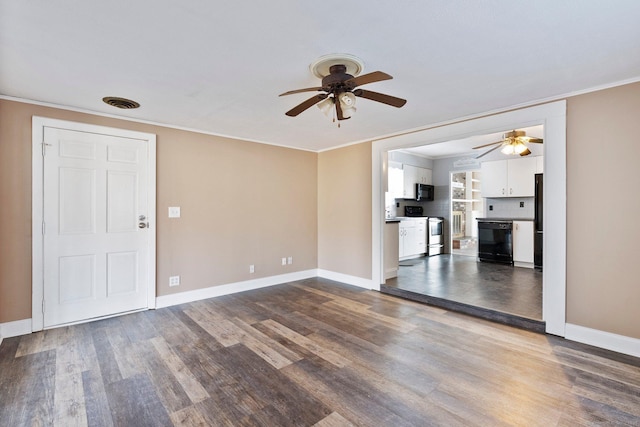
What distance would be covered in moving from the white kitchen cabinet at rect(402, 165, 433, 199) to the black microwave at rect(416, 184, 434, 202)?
104 mm

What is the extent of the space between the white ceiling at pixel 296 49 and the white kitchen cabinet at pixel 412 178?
3833 mm

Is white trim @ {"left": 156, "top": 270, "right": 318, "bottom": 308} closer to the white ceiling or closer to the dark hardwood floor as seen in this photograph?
the dark hardwood floor

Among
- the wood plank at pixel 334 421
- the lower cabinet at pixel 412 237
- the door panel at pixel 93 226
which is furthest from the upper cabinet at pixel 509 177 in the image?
the door panel at pixel 93 226

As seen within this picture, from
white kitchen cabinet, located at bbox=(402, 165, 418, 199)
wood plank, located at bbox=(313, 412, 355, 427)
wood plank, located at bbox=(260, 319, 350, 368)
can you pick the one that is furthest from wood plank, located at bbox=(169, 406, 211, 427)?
white kitchen cabinet, located at bbox=(402, 165, 418, 199)

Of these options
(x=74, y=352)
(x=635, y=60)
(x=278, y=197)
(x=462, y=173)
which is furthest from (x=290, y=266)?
(x=462, y=173)

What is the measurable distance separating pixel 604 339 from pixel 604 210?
1157 mm

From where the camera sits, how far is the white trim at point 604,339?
256 centimetres

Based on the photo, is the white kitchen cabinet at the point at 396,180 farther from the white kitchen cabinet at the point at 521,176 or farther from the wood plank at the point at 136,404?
the wood plank at the point at 136,404

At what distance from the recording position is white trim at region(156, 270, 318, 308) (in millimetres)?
3926

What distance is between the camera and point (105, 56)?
85.4 inches

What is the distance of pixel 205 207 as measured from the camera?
13.9 feet

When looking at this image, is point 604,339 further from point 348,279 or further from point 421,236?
point 421,236

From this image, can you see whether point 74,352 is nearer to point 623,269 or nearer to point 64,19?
point 64,19

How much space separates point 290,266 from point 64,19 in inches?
164
